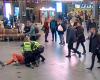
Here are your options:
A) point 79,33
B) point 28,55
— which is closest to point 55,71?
point 28,55

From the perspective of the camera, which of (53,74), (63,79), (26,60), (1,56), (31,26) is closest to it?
(63,79)

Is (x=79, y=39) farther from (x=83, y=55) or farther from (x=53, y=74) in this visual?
(x=53, y=74)

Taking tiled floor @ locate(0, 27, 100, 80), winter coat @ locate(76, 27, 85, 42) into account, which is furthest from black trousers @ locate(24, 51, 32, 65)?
winter coat @ locate(76, 27, 85, 42)

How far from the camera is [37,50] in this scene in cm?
1761

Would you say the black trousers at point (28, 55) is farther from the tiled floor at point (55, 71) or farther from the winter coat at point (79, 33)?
the winter coat at point (79, 33)

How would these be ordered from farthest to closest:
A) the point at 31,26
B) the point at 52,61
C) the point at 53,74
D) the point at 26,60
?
the point at 31,26 → the point at 52,61 → the point at 26,60 → the point at 53,74

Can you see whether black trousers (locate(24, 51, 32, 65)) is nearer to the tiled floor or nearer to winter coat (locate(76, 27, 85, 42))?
the tiled floor

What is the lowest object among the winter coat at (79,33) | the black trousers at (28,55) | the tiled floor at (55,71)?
the tiled floor at (55,71)

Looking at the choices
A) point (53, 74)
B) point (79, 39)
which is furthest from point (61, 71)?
point (79, 39)

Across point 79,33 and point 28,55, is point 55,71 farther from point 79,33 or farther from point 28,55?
point 79,33

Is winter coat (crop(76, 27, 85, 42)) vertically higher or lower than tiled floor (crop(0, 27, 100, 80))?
higher

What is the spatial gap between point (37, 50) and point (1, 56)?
3876mm

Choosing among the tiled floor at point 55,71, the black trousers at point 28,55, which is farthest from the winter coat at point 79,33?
the black trousers at point 28,55

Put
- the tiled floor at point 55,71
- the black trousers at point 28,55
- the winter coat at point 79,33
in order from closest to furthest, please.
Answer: the tiled floor at point 55,71 < the black trousers at point 28,55 < the winter coat at point 79,33
